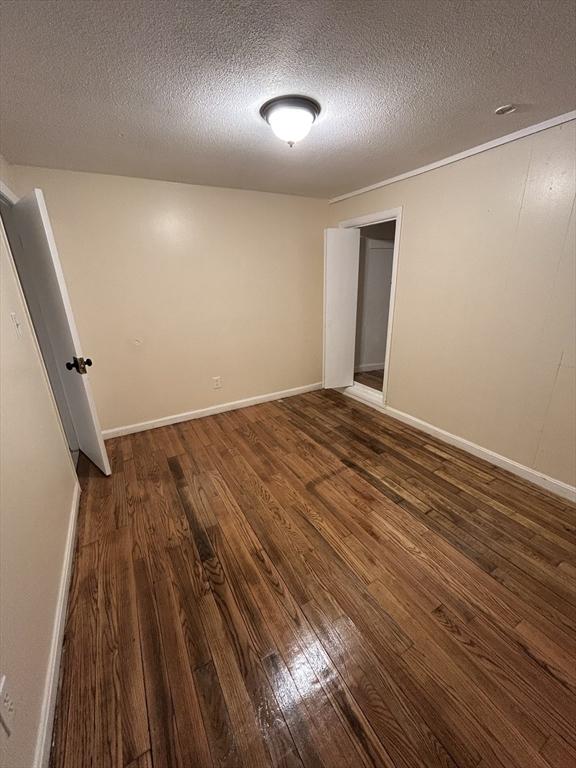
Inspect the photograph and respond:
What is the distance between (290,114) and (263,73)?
261mm

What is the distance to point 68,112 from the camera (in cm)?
155

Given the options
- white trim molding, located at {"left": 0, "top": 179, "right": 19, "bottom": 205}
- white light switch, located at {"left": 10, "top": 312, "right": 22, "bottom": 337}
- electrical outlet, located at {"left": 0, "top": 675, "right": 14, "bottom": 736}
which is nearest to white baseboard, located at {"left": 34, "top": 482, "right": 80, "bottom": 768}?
electrical outlet, located at {"left": 0, "top": 675, "right": 14, "bottom": 736}

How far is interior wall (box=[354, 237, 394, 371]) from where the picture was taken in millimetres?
4391

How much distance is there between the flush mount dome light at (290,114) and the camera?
1.51 meters

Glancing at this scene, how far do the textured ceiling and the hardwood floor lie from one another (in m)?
2.31

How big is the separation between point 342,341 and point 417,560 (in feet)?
8.75

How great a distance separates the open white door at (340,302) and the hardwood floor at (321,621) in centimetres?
173

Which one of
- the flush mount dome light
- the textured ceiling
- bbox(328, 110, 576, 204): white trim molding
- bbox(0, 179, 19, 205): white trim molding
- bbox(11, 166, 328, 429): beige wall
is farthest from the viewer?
bbox(11, 166, 328, 429): beige wall

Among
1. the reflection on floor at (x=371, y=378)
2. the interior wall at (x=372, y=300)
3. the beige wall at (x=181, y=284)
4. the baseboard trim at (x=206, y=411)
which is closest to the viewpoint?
the beige wall at (x=181, y=284)

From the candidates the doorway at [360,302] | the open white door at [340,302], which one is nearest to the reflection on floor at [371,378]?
the doorway at [360,302]

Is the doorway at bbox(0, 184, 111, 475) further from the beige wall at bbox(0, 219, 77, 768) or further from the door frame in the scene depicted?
the door frame

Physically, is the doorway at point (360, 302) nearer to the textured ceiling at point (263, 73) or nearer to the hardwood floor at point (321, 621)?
the textured ceiling at point (263, 73)

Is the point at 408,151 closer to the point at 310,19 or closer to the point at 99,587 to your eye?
the point at 310,19

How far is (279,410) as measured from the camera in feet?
11.4
